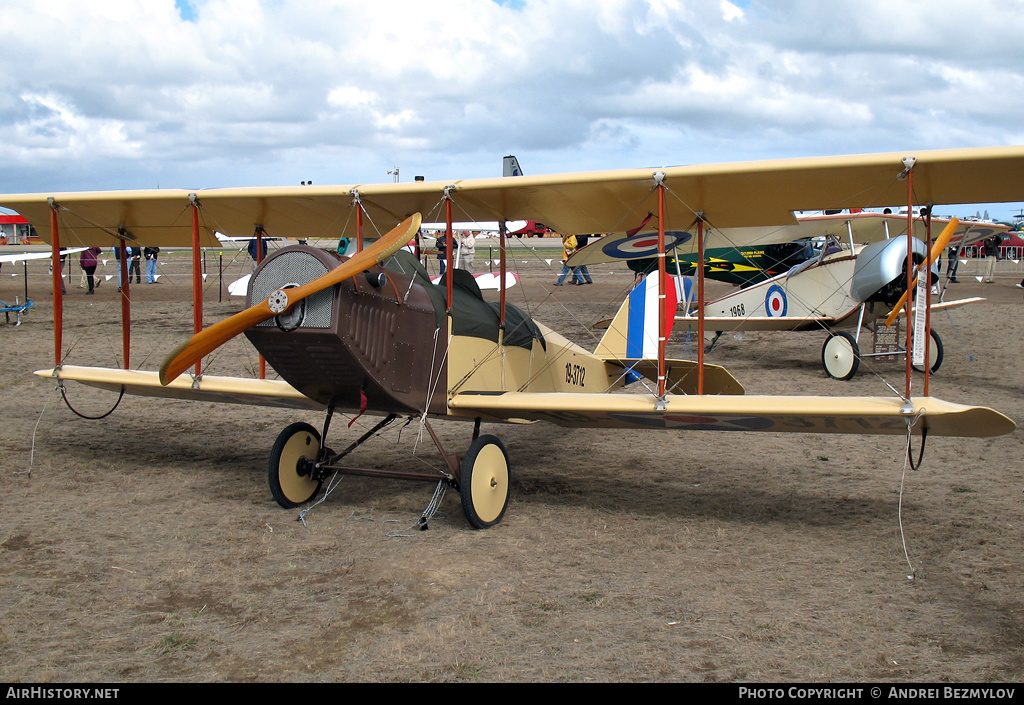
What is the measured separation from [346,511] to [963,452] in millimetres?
5528

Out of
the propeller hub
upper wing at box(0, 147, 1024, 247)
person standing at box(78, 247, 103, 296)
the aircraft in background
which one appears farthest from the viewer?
person standing at box(78, 247, 103, 296)

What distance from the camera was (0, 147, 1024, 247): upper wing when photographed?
16.3 feet

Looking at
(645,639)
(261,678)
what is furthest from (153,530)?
(645,639)

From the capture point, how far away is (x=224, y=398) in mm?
6957

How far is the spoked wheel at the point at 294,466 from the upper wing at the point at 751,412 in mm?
1176

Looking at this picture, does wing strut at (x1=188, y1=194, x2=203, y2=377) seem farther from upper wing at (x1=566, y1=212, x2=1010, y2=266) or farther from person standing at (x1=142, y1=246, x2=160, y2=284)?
person standing at (x1=142, y1=246, x2=160, y2=284)

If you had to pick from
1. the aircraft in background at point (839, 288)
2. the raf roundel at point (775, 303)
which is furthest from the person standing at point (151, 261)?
the raf roundel at point (775, 303)

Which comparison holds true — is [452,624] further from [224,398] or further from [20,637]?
[224,398]

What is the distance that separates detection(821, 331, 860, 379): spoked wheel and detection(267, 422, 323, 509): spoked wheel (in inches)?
317

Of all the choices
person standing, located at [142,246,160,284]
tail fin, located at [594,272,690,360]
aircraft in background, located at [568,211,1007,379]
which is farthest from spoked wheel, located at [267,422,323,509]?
person standing, located at [142,246,160,284]

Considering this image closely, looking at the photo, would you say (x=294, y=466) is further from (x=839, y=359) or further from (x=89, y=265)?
(x=89, y=265)

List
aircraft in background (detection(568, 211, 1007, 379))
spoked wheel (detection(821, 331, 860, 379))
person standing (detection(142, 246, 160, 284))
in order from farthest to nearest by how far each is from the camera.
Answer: person standing (detection(142, 246, 160, 284)) < spoked wheel (detection(821, 331, 860, 379)) < aircraft in background (detection(568, 211, 1007, 379))

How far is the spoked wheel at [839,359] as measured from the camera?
37.1ft

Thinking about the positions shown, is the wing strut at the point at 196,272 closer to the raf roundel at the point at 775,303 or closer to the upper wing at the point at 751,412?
the upper wing at the point at 751,412
